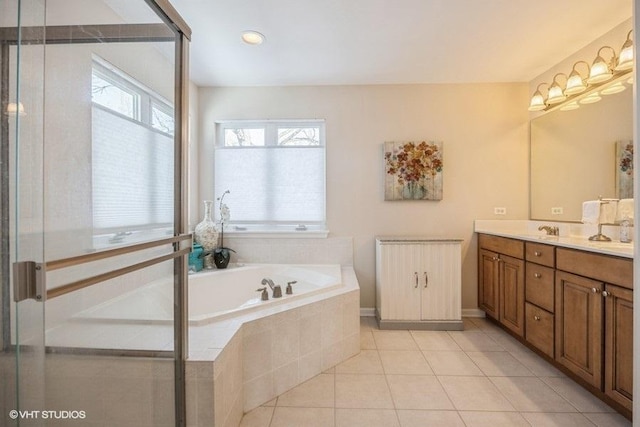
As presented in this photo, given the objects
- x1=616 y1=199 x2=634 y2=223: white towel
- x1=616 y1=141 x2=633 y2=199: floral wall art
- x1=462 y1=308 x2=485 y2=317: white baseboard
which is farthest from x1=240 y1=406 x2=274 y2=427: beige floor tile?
x1=616 y1=141 x2=633 y2=199: floral wall art

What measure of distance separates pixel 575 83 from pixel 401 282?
6.99 feet

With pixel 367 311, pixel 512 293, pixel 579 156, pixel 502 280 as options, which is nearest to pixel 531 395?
pixel 512 293

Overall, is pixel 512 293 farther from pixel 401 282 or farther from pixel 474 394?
pixel 474 394

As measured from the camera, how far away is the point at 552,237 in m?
2.13

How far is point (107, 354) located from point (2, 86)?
78 cm

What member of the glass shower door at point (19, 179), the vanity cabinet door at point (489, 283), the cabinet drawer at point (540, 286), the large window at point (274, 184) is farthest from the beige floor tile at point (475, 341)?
the glass shower door at point (19, 179)

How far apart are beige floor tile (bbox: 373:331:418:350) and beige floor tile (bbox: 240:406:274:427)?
1.03m

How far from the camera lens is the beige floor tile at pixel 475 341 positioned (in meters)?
2.22

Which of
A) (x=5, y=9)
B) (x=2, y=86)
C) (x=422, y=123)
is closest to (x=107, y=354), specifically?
(x=2, y=86)

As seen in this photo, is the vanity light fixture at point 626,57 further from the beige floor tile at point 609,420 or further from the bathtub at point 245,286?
the bathtub at point 245,286

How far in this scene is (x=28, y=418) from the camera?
0.70m

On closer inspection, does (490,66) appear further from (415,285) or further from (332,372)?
(332,372)

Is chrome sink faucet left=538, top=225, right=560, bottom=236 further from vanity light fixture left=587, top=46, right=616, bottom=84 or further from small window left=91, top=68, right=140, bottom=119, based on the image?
small window left=91, top=68, right=140, bottom=119

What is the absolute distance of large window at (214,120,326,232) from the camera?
295 centimetres
